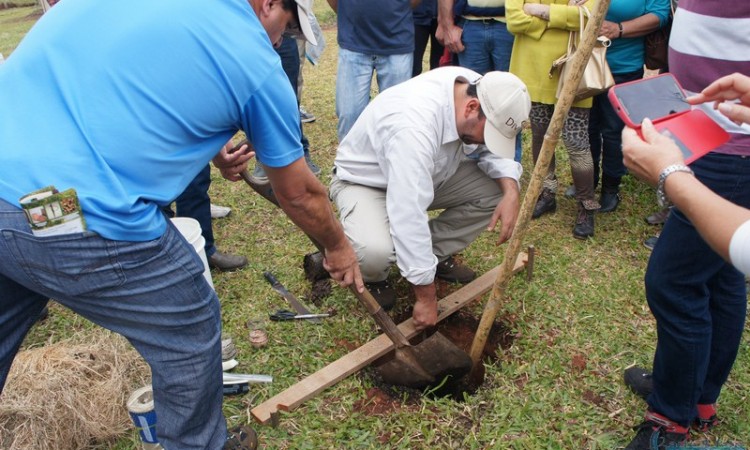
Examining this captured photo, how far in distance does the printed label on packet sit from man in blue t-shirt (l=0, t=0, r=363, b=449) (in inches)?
1.0

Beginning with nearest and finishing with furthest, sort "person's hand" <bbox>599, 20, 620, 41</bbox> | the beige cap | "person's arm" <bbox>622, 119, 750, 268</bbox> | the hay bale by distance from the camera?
1. "person's arm" <bbox>622, 119, 750, 268</bbox>
2. the beige cap
3. the hay bale
4. "person's hand" <bbox>599, 20, 620, 41</bbox>

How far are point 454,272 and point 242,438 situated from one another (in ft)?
5.87

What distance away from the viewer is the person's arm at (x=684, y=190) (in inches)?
55.2

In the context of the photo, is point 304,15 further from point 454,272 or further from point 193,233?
point 454,272

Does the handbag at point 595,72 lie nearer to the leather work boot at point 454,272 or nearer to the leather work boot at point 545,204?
the leather work boot at point 545,204

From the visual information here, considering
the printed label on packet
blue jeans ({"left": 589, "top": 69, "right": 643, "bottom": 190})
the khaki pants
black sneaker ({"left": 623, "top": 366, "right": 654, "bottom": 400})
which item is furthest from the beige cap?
blue jeans ({"left": 589, "top": 69, "right": 643, "bottom": 190})

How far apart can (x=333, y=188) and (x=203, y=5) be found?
2.00 m

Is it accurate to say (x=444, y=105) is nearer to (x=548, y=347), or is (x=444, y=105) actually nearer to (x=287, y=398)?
(x=548, y=347)

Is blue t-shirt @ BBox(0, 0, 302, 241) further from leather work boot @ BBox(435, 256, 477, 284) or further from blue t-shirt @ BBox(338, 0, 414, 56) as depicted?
blue t-shirt @ BBox(338, 0, 414, 56)

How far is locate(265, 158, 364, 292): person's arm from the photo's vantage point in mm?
2062

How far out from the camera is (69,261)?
1710mm

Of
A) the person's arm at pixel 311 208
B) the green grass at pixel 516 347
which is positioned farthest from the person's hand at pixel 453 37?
the person's arm at pixel 311 208

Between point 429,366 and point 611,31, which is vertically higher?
point 611,31

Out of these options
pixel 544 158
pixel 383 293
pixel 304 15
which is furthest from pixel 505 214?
pixel 304 15
